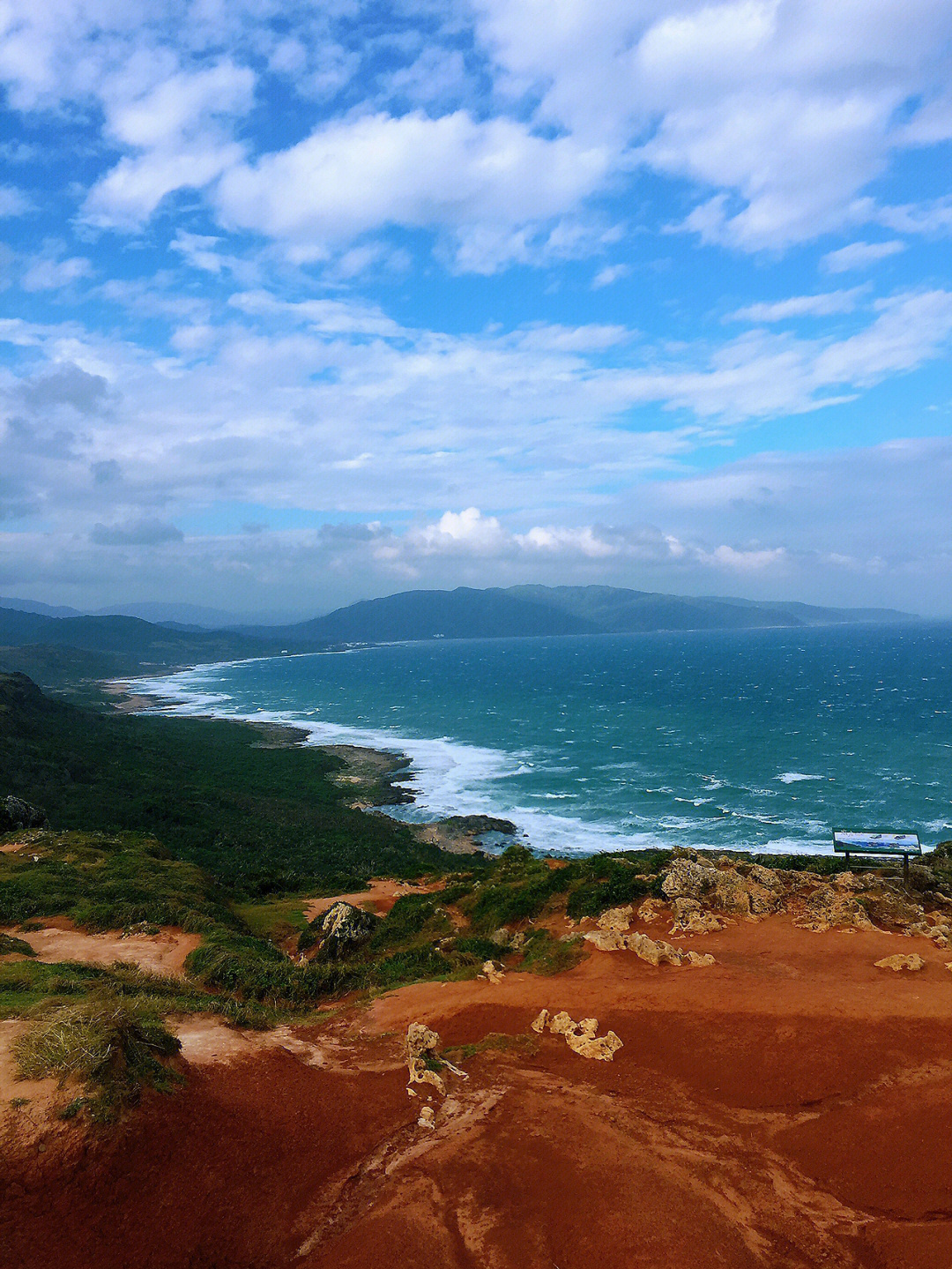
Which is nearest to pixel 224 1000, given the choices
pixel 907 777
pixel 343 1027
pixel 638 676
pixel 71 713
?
pixel 343 1027

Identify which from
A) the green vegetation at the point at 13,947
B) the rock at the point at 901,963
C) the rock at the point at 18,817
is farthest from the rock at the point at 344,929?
the rock at the point at 18,817

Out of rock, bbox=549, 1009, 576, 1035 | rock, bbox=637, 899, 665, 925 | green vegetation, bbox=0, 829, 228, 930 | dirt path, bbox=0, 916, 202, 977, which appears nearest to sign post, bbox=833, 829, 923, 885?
rock, bbox=637, 899, 665, 925

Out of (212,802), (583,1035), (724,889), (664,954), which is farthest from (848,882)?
(212,802)

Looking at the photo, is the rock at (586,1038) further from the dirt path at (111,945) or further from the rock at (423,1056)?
the dirt path at (111,945)

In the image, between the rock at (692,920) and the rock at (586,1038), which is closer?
the rock at (586,1038)

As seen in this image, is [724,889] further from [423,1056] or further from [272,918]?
[272,918]
